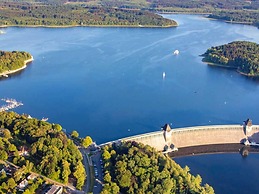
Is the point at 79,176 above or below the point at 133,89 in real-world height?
above

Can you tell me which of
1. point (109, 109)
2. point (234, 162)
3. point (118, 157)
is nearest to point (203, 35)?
point (109, 109)

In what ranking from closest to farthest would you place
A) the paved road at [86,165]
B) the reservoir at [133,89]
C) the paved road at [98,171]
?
the paved road at [86,165], the paved road at [98,171], the reservoir at [133,89]

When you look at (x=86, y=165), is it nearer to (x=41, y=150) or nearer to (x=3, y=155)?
(x=41, y=150)

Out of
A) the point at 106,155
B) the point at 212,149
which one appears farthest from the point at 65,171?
the point at 212,149

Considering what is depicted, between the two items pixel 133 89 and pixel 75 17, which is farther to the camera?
pixel 75 17

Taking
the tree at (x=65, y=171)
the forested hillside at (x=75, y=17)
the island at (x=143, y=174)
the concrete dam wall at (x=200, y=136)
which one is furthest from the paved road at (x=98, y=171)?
the forested hillside at (x=75, y=17)

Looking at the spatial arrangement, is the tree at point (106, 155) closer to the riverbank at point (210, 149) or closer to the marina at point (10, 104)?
the riverbank at point (210, 149)

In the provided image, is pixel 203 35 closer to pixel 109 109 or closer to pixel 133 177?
pixel 109 109

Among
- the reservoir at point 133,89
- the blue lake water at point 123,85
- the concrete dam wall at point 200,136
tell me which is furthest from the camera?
the blue lake water at point 123,85
